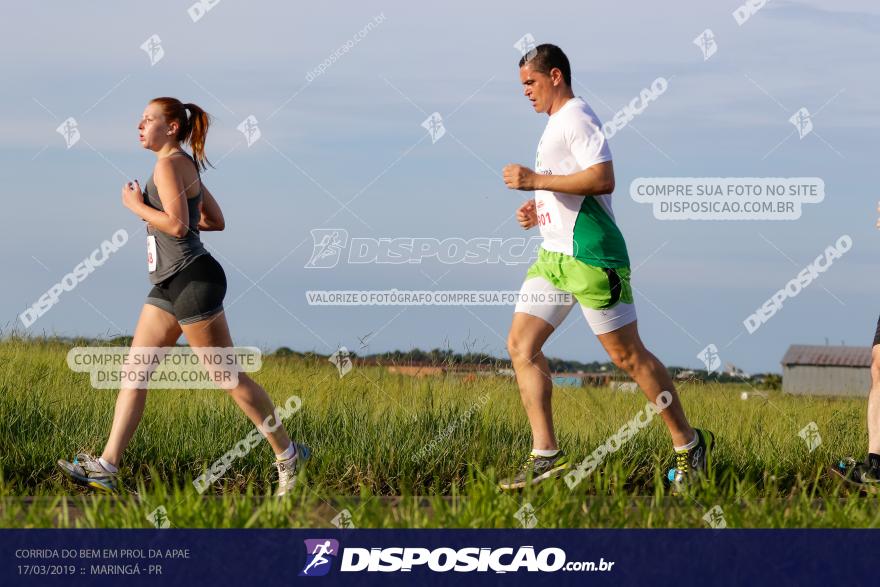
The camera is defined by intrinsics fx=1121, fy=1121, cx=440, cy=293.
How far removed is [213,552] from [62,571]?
64 centimetres

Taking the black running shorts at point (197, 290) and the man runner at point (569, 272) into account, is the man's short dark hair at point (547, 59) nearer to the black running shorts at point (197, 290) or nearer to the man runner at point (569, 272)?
the man runner at point (569, 272)

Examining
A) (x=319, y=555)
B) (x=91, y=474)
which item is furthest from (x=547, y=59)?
(x=91, y=474)

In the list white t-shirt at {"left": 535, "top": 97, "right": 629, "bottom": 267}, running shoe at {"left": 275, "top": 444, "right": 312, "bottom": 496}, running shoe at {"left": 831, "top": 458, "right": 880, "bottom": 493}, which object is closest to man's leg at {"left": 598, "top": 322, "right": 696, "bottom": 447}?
white t-shirt at {"left": 535, "top": 97, "right": 629, "bottom": 267}

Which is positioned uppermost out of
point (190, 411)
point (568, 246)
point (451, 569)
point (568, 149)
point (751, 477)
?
point (568, 149)

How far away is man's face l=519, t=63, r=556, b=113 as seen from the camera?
626cm

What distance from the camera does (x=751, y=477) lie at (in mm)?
6660

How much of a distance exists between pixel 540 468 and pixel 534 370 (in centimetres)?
55

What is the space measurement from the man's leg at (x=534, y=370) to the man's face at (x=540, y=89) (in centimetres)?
117

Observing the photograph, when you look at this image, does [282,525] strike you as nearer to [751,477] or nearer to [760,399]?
[751,477]

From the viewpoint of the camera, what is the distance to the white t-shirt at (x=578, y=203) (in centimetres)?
605

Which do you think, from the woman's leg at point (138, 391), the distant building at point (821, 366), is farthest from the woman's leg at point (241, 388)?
the distant building at point (821, 366)

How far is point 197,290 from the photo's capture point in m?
5.94

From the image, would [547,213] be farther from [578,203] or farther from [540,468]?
[540,468]

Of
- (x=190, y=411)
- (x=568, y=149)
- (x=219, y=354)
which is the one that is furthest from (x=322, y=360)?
(x=568, y=149)
